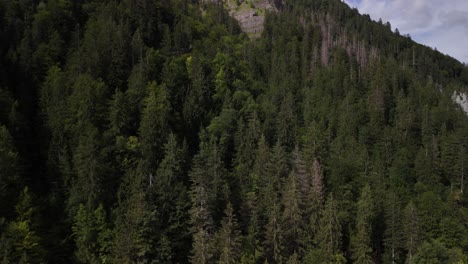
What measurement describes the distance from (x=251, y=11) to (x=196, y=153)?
4051 inches

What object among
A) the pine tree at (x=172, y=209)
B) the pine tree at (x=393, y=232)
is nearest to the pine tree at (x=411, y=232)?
the pine tree at (x=393, y=232)

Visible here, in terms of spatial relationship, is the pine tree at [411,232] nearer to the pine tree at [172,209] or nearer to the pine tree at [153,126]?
the pine tree at [172,209]

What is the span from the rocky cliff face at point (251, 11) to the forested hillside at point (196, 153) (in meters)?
43.4

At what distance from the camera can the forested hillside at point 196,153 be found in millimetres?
54344

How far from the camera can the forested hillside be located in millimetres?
54344

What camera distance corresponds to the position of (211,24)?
13725 centimetres

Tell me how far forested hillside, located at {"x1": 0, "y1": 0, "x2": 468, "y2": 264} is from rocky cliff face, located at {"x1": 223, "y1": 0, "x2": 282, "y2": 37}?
43375 mm

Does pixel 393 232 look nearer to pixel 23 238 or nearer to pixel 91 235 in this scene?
pixel 91 235

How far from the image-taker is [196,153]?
80.1m

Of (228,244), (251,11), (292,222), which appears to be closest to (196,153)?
(292,222)

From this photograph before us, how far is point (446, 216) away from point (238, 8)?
12573 cm

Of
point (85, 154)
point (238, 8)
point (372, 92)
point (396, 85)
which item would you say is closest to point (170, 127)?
point (85, 154)

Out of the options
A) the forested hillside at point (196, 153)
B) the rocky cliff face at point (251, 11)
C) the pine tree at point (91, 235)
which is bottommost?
the pine tree at point (91, 235)

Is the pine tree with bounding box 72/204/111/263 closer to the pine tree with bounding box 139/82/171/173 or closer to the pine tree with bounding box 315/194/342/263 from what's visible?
the pine tree with bounding box 139/82/171/173
